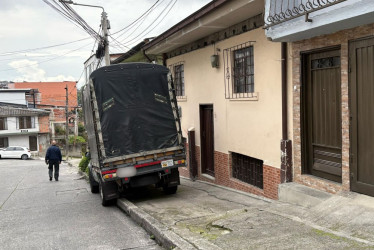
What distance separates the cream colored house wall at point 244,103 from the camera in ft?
24.4

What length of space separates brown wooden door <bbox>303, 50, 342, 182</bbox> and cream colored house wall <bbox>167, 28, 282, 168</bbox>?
2.25 ft

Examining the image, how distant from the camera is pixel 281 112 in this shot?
7188 millimetres

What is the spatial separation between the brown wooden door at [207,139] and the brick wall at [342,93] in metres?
4.36

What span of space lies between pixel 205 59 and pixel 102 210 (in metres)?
5.16

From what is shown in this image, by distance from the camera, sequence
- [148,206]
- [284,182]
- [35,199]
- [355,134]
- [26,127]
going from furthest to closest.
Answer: [26,127] < [35,199] < [148,206] < [284,182] < [355,134]

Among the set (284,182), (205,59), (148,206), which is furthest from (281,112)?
(205,59)

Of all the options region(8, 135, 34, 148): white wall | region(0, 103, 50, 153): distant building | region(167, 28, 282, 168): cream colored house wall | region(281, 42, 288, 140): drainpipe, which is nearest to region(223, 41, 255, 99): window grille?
region(167, 28, 282, 168): cream colored house wall

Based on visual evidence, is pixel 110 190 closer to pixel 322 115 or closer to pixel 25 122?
pixel 322 115

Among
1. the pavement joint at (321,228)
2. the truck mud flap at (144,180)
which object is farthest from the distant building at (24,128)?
the pavement joint at (321,228)

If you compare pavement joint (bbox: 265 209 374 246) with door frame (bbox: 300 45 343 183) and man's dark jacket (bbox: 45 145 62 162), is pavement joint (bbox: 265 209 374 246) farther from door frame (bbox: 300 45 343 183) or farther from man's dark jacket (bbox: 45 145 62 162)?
man's dark jacket (bbox: 45 145 62 162)

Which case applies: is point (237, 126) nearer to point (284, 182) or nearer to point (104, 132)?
point (284, 182)

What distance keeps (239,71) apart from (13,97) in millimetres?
57266

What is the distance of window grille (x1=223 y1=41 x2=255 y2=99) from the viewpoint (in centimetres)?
849

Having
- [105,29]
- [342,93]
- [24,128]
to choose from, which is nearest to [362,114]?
[342,93]
